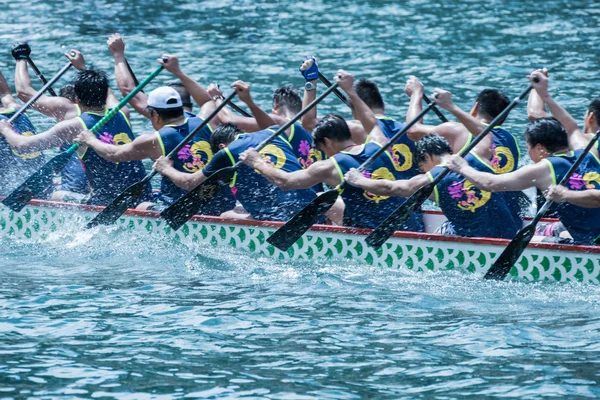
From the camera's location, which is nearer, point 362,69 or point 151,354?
point 151,354

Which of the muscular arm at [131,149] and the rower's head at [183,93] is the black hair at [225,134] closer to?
the muscular arm at [131,149]

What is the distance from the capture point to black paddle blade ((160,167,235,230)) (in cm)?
1021

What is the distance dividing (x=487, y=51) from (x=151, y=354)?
13.1 m

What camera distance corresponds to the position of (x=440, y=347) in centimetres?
780

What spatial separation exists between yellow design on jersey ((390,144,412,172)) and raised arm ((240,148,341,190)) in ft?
2.21

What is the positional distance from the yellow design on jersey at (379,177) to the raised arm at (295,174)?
287mm

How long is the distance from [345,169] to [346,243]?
638mm

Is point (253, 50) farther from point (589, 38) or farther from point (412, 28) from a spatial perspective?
point (589, 38)

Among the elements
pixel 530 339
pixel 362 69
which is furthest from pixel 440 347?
pixel 362 69

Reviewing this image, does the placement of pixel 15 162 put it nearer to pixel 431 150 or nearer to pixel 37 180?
pixel 37 180

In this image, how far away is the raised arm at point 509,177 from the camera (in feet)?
28.8

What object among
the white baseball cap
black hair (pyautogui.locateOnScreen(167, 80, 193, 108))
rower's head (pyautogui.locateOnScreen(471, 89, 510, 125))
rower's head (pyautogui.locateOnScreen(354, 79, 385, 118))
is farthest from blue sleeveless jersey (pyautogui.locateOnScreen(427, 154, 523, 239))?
black hair (pyautogui.locateOnScreen(167, 80, 193, 108))

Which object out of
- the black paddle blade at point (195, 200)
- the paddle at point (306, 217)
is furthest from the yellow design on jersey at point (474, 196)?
the black paddle blade at point (195, 200)

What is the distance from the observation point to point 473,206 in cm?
948
